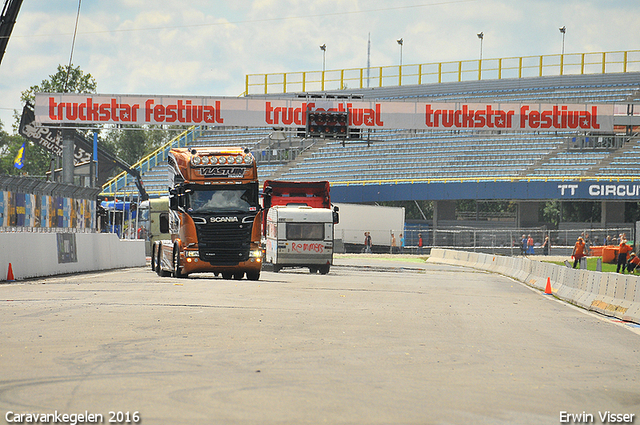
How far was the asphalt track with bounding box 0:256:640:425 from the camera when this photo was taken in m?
6.42

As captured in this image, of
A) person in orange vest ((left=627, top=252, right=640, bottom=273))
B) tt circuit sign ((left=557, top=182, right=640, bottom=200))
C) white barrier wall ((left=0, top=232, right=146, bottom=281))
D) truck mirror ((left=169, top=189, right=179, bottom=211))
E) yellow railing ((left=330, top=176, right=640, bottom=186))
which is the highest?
yellow railing ((left=330, top=176, right=640, bottom=186))

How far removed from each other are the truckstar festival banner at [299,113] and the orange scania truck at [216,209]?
59.1ft

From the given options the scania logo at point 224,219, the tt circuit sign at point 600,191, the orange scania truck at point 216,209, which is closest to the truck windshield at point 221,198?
the orange scania truck at point 216,209

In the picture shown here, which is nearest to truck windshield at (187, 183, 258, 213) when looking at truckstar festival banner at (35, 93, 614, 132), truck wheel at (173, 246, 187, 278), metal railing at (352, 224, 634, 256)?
truck wheel at (173, 246, 187, 278)

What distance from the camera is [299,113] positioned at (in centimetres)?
4078

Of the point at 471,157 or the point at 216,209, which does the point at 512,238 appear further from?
the point at 216,209

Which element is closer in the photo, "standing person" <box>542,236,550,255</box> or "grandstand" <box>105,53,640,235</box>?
"standing person" <box>542,236,550,255</box>

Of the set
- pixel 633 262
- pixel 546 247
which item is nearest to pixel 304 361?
pixel 633 262

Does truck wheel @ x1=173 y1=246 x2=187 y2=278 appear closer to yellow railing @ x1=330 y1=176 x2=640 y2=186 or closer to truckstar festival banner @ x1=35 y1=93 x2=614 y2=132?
truckstar festival banner @ x1=35 y1=93 x2=614 y2=132

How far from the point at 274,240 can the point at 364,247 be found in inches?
1179

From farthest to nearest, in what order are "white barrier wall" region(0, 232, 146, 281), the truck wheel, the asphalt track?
the truck wheel
"white barrier wall" region(0, 232, 146, 281)
the asphalt track

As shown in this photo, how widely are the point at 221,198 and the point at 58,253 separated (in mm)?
5251

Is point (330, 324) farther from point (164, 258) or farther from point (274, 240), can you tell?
point (274, 240)

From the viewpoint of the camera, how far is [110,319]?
12047 mm
